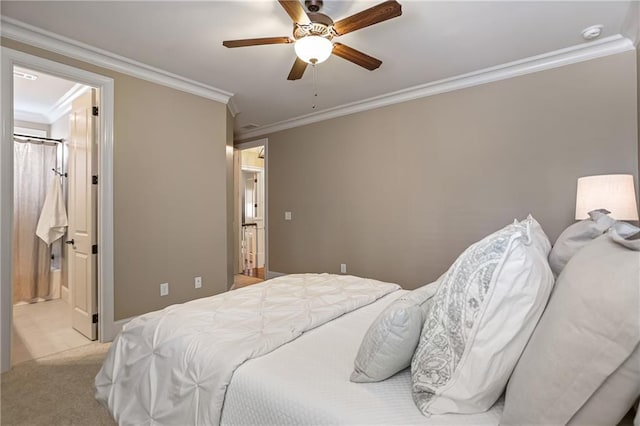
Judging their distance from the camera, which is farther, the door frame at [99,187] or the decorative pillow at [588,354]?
the door frame at [99,187]

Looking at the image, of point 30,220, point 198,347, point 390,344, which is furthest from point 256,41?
point 30,220

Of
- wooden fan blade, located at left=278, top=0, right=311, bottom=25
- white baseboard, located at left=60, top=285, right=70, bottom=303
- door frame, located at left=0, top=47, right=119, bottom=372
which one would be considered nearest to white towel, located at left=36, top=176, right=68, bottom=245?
white baseboard, located at left=60, top=285, right=70, bottom=303

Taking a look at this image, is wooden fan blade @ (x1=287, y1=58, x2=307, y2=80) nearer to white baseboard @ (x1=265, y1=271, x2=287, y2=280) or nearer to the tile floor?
the tile floor

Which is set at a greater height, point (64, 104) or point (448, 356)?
point (64, 104)

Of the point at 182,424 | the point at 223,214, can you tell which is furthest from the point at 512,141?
the point at 182,424

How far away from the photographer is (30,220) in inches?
167

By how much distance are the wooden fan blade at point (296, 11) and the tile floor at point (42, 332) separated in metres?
3.20

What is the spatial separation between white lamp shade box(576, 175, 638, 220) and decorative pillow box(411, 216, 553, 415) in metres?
1.92

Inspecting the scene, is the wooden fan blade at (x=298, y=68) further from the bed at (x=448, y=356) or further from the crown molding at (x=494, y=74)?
the bed at (x=448, y=356)

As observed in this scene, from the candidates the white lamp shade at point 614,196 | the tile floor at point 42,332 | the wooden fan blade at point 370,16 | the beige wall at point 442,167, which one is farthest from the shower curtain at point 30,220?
the white lamp shade at point 614,196

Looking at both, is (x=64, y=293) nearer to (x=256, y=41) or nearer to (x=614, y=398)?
(x=256, y=41)

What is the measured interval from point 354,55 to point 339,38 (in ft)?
1.40

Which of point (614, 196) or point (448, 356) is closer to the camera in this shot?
point (448, 356)

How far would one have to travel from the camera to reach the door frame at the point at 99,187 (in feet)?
7.57
